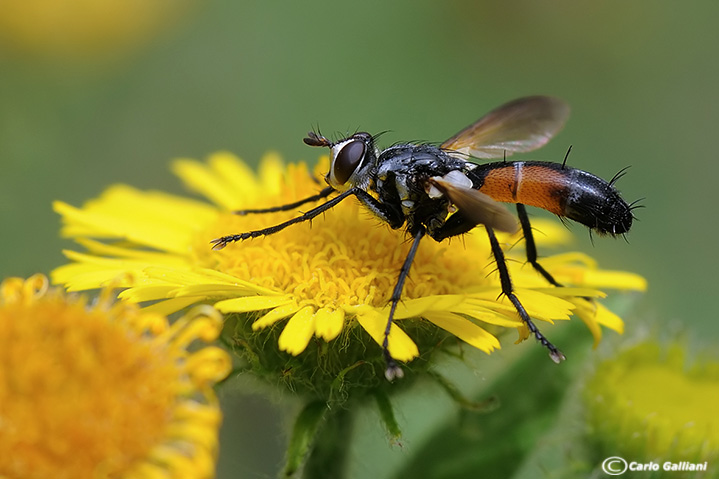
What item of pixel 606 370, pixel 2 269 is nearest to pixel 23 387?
pixel 606 370

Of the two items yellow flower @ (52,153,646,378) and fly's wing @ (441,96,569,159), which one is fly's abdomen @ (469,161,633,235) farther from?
fly's wing @ (441,96,569,159)

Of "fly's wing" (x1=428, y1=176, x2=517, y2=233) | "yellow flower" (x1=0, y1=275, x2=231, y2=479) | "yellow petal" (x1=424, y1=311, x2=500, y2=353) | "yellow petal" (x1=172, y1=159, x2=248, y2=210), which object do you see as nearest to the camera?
"yellow flower" (x1=0, y1=275, x2=231, y2=479)

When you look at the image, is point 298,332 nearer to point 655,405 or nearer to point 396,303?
point 396,303

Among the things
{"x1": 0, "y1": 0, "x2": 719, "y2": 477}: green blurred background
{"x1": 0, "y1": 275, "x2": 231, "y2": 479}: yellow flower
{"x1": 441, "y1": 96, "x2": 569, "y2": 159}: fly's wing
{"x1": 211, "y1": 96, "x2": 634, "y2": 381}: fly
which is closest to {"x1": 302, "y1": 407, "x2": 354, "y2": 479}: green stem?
{"x1": 211, "y1": 96, "x2": 634, "y2": 381}: fly

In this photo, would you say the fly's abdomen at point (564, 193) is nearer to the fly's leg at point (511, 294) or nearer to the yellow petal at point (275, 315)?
the fly's leg at point (511, 294)

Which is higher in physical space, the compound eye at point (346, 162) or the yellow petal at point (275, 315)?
the compound eye at point (346, 162)

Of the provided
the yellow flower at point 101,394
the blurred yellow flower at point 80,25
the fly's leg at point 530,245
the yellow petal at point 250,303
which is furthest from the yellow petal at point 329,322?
the blurred yellow flower at point 80,25

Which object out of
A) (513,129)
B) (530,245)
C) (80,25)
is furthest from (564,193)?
(80,25)
